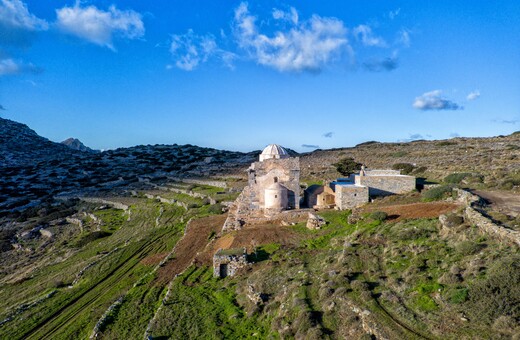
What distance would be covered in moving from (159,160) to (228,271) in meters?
96.2

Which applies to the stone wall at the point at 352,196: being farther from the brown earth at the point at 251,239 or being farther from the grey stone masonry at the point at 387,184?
the brown earth at the point at 251,239

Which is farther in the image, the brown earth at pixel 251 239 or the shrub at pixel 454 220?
the brown earth at pixel 251 239

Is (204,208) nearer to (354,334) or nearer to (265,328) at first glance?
(265,328)

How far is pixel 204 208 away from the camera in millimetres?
41781

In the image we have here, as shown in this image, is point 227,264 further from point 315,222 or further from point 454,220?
point 454,220

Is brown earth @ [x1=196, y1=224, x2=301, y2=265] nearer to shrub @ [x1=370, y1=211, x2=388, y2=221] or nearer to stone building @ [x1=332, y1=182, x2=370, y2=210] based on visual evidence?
shrub @ [x1=370, y1=211, x2=388, y2=221]

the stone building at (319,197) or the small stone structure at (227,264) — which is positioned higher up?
the stone building at (319,197)

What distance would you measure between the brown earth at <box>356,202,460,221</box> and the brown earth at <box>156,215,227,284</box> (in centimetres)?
1317

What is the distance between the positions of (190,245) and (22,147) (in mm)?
127919

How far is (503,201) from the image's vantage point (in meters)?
22.1

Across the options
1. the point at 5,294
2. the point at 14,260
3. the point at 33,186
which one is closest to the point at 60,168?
the point at 33,186

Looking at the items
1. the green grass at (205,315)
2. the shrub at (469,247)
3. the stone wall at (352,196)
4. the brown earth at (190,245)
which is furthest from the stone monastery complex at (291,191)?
the shrub at (469,247)

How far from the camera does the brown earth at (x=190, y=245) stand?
23.1 meters

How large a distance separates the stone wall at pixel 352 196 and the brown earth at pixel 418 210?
9.79 feet
